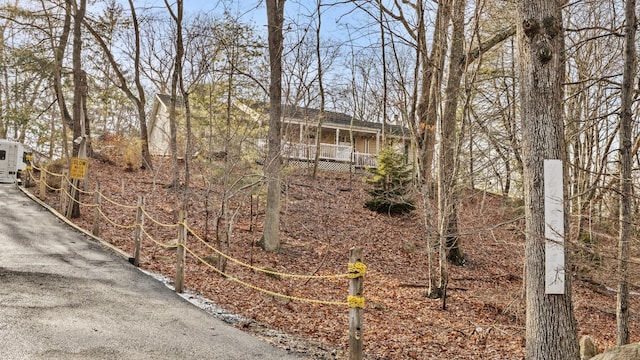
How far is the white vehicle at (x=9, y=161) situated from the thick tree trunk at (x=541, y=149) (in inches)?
918

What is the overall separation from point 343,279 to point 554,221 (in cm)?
766

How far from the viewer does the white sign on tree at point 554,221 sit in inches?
195

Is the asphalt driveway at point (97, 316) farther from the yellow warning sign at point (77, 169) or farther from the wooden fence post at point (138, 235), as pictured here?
the yellow warning sign at point (77, 169)

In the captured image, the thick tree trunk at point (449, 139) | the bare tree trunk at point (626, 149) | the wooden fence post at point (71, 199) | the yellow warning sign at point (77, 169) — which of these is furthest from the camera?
the wooden fence post at point (71, 199)

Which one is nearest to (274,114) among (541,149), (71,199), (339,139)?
(71,199)

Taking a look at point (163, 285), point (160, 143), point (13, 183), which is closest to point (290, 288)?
point (163, 285)

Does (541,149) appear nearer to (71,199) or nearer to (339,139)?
(71,199)

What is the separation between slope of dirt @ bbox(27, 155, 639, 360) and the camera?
7.47 meters

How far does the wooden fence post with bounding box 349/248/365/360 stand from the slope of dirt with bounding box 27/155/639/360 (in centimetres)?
80

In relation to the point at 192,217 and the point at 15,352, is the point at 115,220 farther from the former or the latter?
the point at 15,352

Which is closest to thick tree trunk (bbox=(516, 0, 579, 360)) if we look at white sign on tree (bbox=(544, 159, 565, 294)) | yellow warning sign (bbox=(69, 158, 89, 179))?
white sign on tree (bbox=(544, 159, 565, 294))

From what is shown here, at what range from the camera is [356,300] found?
15.9 ft

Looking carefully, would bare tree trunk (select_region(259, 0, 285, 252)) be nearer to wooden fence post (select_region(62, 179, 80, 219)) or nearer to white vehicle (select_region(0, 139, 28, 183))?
wooden fence post (select_region(62, 179, 80, 219))

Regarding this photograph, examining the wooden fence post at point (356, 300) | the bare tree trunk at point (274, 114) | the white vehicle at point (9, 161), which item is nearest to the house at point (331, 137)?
the white vehicle at point (9, 161)
